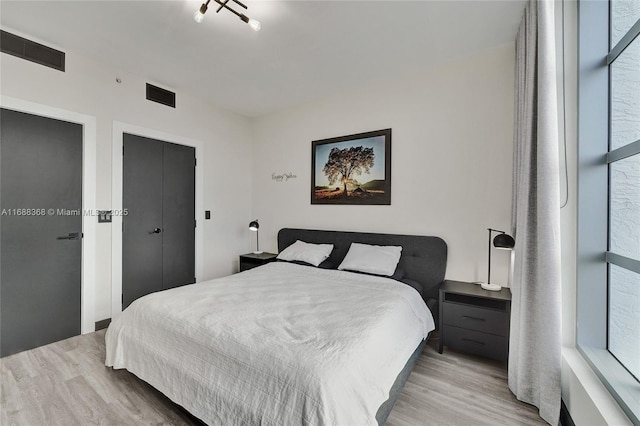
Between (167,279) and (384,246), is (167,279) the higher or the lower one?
the lower one

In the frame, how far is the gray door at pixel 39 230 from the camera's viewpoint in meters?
2.43

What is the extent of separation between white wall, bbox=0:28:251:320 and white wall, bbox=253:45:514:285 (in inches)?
50.0

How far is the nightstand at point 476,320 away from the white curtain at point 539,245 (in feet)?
1.10

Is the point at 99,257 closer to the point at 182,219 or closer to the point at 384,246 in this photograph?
the point at 182,219

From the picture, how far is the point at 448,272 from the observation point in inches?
114

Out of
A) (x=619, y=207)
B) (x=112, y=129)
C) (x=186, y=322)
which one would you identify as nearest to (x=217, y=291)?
(x=186, y=322)

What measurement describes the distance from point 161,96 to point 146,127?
0.45 metres

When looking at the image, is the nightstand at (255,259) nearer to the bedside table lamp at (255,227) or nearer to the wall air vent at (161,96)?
the bedside table lamp at (255,227)

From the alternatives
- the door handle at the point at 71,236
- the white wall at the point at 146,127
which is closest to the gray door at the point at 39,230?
the door handle at the point at 71,236

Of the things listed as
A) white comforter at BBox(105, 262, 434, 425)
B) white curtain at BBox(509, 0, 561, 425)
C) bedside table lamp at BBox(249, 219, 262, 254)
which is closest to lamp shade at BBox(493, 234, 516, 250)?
white curtain at BBox(509, 0, 561, 425)

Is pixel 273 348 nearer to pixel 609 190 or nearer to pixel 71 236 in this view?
pixel 609 190

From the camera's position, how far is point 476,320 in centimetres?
233

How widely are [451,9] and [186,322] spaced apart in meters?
2.90

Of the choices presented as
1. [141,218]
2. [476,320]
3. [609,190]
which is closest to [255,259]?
[141,218]
